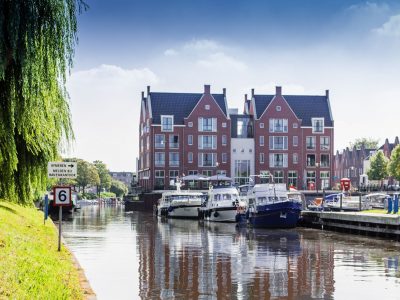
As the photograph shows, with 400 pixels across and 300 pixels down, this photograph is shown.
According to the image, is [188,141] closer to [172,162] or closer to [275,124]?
[172,162]

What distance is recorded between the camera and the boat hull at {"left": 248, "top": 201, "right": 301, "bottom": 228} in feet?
166

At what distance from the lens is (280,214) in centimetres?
5088

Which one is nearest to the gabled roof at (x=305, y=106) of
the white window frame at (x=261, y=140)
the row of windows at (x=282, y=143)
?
the row of windows at (x=282, y=143)

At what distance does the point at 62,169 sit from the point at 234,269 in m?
6.58

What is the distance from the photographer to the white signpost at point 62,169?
22.3 meters

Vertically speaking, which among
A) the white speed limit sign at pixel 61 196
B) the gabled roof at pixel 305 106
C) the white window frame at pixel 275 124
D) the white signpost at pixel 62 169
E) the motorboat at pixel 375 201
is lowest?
the motorboat at pixel 375 201

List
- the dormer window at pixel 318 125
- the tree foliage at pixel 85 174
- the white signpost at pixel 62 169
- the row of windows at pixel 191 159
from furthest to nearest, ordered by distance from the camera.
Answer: the tree foliage at pixel 85 174, the dormer window at pixel 318 125, the row of windows at pixel 191 159, the white signpost at pixel 62 169

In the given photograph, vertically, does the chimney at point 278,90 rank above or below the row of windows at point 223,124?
above

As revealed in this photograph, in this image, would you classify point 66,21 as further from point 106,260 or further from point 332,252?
point 332,252

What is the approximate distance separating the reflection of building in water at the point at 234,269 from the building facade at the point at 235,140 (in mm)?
71867

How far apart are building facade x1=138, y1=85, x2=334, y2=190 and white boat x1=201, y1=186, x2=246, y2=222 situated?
41.6 m

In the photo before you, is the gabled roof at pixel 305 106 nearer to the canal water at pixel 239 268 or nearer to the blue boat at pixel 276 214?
the blue boat at pixel 276 214

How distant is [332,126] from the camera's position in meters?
110

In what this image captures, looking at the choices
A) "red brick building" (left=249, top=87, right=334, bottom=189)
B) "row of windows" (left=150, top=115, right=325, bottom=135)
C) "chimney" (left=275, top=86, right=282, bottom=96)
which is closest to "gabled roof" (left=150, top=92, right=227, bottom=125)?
"row of windows" (left=150, top=115, right=325, bottom=135)
